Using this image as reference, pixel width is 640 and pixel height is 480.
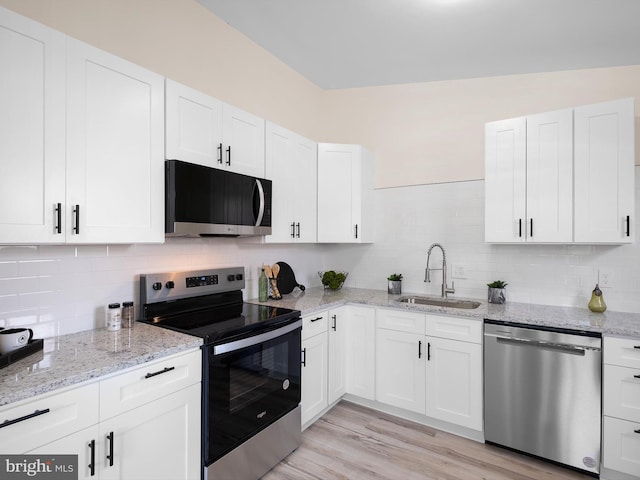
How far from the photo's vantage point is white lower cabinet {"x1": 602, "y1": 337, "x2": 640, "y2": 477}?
195cm

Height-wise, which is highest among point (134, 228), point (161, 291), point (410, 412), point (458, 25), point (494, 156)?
point (458, 25)

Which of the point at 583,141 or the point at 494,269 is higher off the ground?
the point at 583,141

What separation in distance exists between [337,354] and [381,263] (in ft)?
3.63

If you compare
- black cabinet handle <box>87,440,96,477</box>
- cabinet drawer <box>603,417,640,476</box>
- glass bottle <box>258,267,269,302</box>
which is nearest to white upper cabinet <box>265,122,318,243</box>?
glass bottle <box>258,267,269,302</box>

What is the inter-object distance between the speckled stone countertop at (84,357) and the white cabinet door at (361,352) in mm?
1561

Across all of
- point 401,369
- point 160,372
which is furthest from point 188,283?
point 401,369

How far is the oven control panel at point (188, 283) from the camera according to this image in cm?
209

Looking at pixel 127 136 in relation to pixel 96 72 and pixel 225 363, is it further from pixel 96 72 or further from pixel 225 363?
pixel 225 363

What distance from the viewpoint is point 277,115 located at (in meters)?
3.26

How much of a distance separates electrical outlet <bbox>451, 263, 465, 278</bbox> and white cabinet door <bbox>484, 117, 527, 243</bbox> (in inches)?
20.3

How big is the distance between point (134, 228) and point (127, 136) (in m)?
0.47

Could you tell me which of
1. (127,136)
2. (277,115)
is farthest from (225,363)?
(277,115)

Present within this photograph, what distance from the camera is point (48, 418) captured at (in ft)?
3.98

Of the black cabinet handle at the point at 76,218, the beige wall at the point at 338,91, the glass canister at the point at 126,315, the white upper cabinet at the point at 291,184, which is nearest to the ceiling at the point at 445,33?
the beige wall at the point at 338,91
